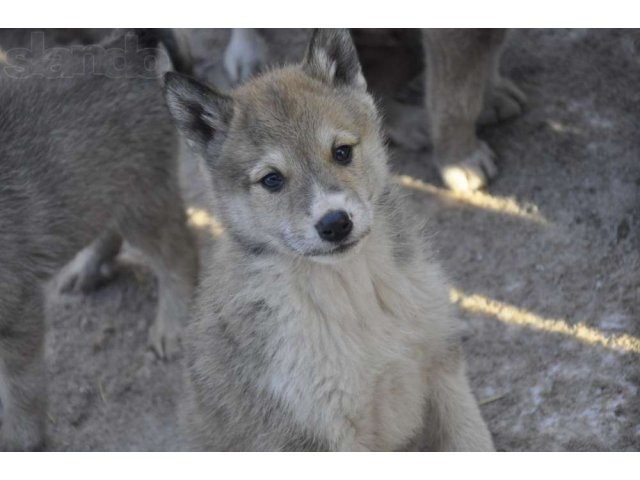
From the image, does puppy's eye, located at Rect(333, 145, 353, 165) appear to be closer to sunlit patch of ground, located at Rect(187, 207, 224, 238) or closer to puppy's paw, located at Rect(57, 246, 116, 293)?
sunlit patch of ground, located at Rect(187, 207, 224, 238)

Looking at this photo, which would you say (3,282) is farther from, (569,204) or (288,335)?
(569,204)

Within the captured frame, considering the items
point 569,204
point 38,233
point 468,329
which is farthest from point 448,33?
point 38,233

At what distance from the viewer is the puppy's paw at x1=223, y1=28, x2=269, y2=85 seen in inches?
266

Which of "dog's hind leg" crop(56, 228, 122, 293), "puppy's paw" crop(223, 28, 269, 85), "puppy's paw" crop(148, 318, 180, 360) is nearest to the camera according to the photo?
"puppy's paw" crop(148, 318, 180, 360)

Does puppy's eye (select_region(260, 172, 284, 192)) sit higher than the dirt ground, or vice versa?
puppy's eye (select_region(260, 172, 284, 192))

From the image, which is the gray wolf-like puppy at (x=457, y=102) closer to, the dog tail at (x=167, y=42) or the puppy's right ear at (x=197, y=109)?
the dog tail at (x=167, y=42)

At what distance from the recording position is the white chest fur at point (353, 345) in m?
3.78

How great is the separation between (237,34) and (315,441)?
3801 millimetres

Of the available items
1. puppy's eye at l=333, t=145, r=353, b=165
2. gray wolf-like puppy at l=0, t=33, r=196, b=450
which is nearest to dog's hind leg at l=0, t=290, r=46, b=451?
gray wolf-like puppy at l=0, t=33, r=196, b=450

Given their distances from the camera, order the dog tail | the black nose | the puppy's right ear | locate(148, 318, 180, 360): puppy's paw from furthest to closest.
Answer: locate(148, 318, 180, 360): puppy's paw → the dog tail → the puppy's right ear → the black nose

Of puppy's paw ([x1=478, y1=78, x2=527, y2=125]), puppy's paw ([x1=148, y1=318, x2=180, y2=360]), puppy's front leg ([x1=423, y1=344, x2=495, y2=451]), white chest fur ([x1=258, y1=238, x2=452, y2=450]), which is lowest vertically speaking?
puppy's paw ([x1=148, y1=318, x2=180, y2=360])

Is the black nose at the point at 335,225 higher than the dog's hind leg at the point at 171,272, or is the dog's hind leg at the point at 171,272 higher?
the black nose at the point at 335,225

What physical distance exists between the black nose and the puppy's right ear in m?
0.69

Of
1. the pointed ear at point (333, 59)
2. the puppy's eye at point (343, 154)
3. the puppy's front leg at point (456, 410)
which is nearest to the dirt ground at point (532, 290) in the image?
the puppy's front leg at point (456, 410)
